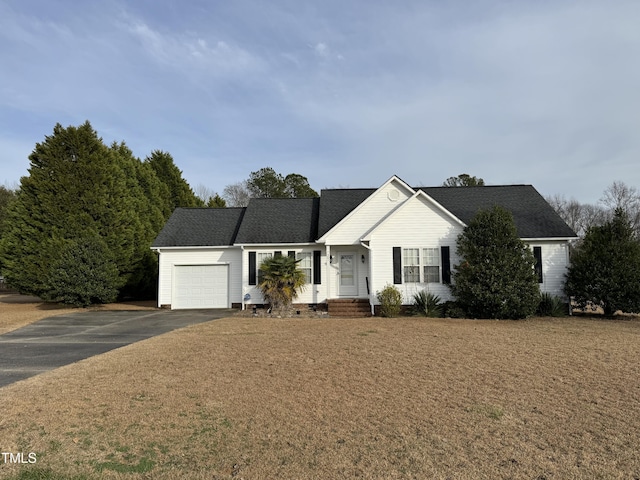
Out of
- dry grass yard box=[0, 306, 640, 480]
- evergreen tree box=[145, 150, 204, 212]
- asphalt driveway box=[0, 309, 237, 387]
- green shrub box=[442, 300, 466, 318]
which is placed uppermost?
evergreen tree box=[145, 150, 204, 212]

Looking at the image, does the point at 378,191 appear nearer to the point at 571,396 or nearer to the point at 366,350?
the point at 366,350

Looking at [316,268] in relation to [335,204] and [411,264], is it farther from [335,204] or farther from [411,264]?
[411,264]

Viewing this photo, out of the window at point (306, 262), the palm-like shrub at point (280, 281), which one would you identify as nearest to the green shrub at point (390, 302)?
the palm-like shrub at point (280, 281)

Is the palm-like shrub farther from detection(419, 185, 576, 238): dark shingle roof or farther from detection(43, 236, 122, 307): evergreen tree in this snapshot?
detection(43, 236, 122, 307): evergreen tree

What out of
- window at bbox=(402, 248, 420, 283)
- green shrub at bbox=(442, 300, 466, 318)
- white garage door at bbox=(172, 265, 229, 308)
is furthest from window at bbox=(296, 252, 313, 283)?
green shrub at bbox=(442, 300, 466, 318)

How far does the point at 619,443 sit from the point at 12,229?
975 inches

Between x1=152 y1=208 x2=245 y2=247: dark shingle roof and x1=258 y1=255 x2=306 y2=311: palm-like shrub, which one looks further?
x1=152 y1=208 x2=245 y2=247: dark shingle roof

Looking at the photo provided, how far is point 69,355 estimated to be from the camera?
9.37 meters

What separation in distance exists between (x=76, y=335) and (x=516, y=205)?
18.6 m

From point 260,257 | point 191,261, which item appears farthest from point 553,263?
point 191,261

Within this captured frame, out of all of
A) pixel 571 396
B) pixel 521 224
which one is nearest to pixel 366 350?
pixel 571 396

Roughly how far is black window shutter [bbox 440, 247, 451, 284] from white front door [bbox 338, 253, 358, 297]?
12.3 ft

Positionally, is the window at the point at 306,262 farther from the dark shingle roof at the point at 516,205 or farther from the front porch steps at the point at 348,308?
the dark shingle roof at the point at 516,205

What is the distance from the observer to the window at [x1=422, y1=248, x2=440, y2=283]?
1698cm
